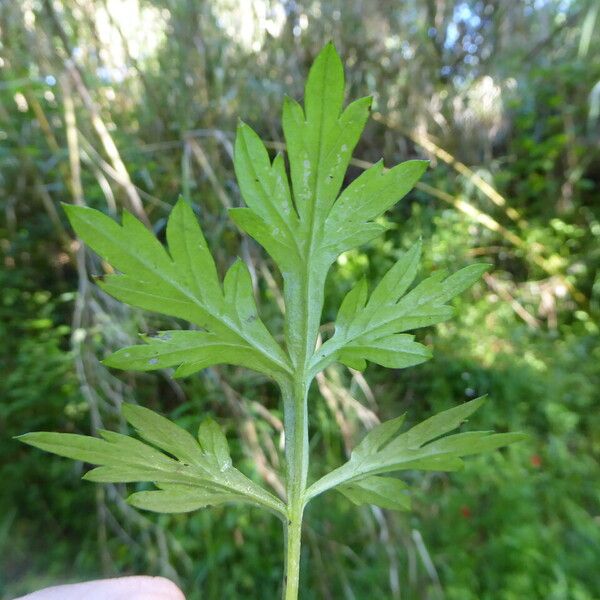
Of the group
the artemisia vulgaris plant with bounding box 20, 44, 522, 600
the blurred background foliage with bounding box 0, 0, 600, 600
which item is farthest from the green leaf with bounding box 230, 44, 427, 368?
the blurred background foliage with bounding box 0, 0, 600, 600

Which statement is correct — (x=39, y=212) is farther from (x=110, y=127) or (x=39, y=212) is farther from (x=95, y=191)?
(x=110, y=127)

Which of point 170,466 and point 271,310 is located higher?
point 271,310

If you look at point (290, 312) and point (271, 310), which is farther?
point (271, 310)

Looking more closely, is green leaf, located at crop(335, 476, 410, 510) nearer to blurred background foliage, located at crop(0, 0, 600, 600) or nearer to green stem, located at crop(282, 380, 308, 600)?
green stem, located at crop(282, 380, 308, 600)

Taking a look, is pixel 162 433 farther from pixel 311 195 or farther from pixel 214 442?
pixel 311 195

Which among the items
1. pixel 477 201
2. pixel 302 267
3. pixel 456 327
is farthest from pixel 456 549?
pixel 477 201

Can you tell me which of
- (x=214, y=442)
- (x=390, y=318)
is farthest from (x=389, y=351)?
(x=214, y=442)

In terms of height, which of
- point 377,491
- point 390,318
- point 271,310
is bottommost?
point 377,491
